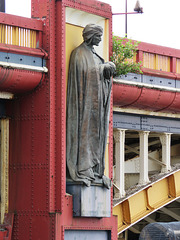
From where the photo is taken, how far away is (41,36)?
3009 cm

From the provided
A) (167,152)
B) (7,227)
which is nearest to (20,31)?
(7,227)

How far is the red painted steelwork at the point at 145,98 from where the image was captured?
113 ft

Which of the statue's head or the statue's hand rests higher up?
the statue's head

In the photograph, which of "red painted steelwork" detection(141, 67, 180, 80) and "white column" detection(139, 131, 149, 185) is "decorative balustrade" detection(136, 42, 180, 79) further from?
"white column" detection(139, 131, 149, 185)

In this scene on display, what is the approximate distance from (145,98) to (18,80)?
7.71m

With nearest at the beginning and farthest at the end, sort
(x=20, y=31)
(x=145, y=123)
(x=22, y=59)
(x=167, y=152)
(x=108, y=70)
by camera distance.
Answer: (x=22, y=59)
(x=20, y=31)
(x=108, y=70)
(x=145, y=123)
(x=167, y=152)

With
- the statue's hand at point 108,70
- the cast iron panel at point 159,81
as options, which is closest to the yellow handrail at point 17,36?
the statue's hand at point 108,70

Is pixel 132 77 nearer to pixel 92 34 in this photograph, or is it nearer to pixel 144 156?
pixel 144 156

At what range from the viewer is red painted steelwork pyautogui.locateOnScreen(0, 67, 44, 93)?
28869 millimetres

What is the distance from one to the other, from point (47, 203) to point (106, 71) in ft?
14.8

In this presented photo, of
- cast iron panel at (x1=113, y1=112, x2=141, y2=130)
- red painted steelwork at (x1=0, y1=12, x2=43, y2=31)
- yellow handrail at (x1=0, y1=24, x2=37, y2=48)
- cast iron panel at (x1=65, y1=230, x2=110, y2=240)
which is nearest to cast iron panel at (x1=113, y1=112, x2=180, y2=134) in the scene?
cast iron panel at (x1=113, y1=112, x2=141, y2=130)

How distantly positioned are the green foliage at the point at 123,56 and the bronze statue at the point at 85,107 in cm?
214

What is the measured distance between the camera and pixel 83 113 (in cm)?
3011

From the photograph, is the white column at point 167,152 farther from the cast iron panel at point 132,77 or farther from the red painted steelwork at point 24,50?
the red painted steelwork at point 24,50
